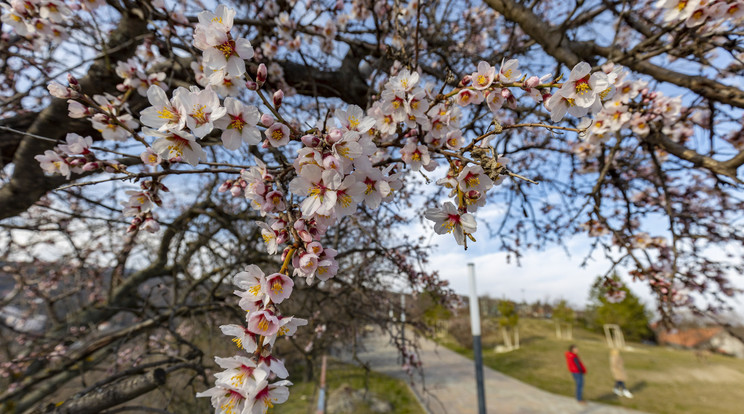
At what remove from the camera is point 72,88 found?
45.1 inches

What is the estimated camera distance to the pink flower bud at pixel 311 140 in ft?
2.48

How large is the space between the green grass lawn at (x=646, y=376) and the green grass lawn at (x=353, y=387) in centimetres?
449

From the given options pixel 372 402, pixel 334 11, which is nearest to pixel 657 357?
pixel 372 402

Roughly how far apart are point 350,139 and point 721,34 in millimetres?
2398

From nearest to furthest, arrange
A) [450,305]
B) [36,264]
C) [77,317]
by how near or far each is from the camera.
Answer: [450,305] → [77,317] → [36,264]

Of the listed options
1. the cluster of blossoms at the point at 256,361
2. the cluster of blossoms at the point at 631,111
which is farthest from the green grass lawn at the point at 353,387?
the cluster of blossoms at the point at 256,361

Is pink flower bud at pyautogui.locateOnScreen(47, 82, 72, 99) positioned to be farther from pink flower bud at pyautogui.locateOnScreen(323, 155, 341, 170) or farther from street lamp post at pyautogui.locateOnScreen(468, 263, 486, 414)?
street lamp post at pyautogui.locateOnScreen(468, 263, 486, 414)

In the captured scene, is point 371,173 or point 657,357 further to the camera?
point 657,357

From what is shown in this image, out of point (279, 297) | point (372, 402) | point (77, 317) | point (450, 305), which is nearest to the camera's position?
point (279, 297)

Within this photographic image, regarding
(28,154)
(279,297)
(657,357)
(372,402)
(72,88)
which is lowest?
(372,402)

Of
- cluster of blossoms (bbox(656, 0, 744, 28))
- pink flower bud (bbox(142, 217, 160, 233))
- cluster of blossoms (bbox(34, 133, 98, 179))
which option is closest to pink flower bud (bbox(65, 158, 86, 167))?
cluster of blossoms (bbox(34, 133, 98, 179))

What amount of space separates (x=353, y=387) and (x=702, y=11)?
1069cm

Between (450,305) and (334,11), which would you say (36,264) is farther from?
(450,305)

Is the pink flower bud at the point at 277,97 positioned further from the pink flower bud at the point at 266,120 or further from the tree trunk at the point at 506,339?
the tree trunk at the point at 506,339
